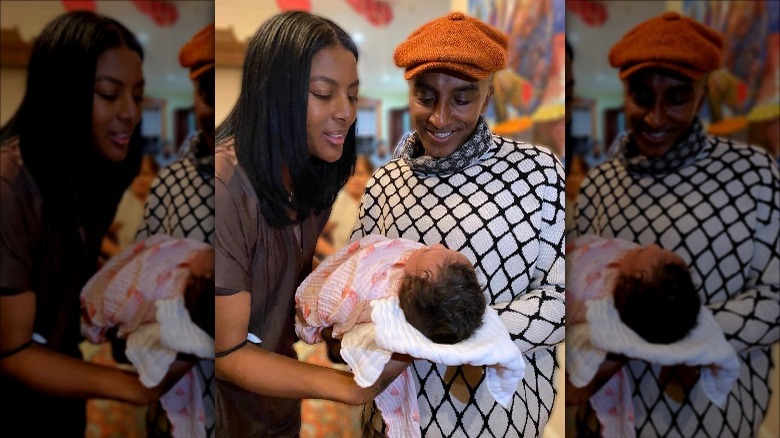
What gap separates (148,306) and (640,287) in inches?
41.9

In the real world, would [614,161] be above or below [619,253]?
above

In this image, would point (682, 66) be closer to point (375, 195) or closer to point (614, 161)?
point (614, 161)

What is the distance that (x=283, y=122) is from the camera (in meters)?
1.30

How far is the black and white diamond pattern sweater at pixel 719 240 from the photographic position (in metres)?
1.31

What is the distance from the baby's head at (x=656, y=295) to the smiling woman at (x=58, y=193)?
1119 millimetres

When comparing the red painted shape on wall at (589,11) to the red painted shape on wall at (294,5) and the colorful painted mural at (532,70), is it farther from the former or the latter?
the red painted shape on wall at (294,5)

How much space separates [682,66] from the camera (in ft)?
4.33

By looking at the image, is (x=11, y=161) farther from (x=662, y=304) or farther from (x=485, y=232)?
(x=662, y=304)

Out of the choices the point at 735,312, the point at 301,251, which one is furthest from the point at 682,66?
the point at 301,251

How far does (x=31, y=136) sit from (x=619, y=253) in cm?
129

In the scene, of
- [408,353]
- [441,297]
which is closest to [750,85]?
[441,297]

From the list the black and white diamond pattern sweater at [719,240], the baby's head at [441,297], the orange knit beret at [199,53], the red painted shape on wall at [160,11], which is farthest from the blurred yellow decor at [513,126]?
the red painted shape on wall at [160,11]

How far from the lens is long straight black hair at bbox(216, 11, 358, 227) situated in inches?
50.3

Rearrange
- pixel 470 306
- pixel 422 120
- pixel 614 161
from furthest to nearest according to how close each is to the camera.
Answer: pixel 614 161 < pixel 422 120 < pixel 470 306
